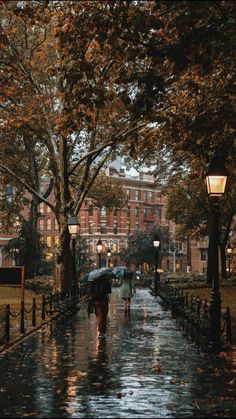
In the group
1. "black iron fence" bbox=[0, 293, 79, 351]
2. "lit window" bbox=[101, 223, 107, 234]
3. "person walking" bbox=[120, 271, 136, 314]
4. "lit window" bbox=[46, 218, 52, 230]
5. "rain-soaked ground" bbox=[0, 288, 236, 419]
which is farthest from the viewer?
"lit window" bbox=[46, 218, 52, 230]

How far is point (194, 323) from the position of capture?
18281 millimetres

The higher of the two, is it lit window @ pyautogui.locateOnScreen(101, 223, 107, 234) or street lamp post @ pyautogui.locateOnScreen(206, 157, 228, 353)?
lit window @ pyautogui.locateOnScreen(101, 223, 107, 234)

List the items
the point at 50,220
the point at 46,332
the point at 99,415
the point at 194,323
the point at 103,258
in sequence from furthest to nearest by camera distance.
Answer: the point at 50,220
the point at 103,258
the point at 46,332
the point at 194,323
the point at 99,415

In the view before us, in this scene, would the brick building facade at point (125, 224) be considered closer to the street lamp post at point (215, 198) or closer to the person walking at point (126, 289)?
the person walking at point (126, 289)

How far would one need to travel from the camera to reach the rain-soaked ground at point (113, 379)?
8.75 m

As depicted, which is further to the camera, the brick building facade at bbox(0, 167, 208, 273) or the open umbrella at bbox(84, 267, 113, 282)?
the brick building facade at bbox(0, 167, 208, 273)

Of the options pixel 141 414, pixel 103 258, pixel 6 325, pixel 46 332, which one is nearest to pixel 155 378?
pixel 141 414

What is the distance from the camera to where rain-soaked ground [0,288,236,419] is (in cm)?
875

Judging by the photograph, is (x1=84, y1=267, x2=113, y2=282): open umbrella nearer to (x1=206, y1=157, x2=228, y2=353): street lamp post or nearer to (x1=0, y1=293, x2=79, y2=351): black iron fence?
(x1=0, y1=293, x2=79, y2=351): black iron fence

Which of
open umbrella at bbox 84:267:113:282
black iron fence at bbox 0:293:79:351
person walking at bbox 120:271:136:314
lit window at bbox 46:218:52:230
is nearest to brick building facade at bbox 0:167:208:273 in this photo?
lit window at bbox 46:218:52:230

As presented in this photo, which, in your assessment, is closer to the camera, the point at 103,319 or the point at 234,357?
the point at 234,357

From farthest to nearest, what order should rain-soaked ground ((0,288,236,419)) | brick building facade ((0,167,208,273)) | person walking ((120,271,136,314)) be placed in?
brick building facade ((0,167,208,273)), person walking ((120,271,136,314)), rain-soaked ground ((0,288,236,419))

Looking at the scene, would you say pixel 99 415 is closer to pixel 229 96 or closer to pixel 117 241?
pixel 229 96

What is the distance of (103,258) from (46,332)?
10166 cm
